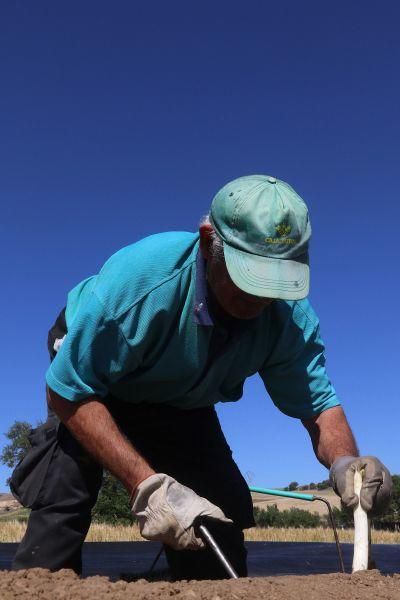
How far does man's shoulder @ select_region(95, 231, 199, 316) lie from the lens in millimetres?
2123

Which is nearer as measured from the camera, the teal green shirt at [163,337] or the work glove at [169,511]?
the work glove at [169,511]

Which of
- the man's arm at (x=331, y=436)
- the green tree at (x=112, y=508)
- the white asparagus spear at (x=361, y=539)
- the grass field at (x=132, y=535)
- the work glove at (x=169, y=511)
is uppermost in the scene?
the man's arm at (x=331, y=436)

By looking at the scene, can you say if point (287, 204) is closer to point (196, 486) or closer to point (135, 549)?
point (196, 486)

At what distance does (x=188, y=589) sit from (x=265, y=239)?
955 mm

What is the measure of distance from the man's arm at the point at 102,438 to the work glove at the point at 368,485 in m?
0.58

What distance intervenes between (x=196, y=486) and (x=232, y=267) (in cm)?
86

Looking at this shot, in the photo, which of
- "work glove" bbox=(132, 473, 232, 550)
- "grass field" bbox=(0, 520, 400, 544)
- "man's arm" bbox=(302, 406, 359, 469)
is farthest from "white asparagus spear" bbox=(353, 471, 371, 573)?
"grass field" bbox=(0, 520, 400, 544)

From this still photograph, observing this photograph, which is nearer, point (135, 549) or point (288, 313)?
point (288, 313)

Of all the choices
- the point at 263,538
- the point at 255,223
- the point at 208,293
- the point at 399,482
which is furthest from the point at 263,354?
the point at 399,482

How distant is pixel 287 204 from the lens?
7.04 ft

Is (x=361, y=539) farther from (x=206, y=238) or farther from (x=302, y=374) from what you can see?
(x=206, y=238)


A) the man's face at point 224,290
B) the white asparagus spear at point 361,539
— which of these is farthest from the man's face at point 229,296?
the white asparagus spear at point 361,539

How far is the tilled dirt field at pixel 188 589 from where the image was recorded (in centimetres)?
166

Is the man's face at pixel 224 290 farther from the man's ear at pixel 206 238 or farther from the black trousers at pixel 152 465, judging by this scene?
the black trousers at pixel 152 465
